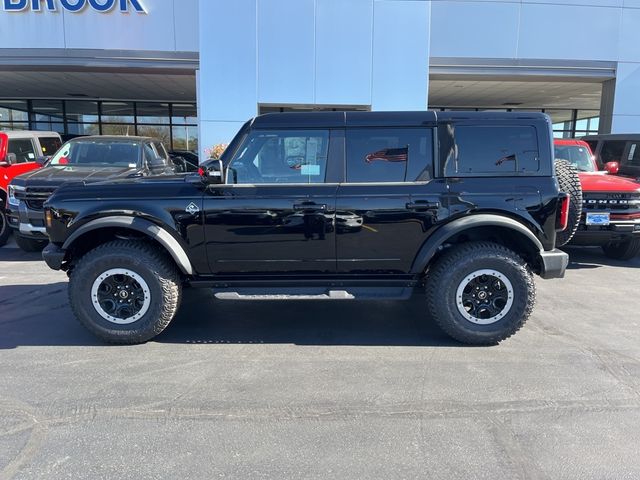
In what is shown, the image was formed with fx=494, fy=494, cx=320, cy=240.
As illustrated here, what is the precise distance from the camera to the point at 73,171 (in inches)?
313

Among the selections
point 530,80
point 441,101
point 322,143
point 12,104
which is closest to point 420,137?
point 322,143

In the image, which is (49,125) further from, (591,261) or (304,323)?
(591,261)

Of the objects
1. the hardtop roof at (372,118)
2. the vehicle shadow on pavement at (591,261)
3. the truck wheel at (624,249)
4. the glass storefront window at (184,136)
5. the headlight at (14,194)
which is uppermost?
the glass storefront window at (184,136)

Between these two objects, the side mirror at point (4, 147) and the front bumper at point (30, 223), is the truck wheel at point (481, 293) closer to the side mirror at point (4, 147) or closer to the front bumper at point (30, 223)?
the front bumper at point (30, 223)

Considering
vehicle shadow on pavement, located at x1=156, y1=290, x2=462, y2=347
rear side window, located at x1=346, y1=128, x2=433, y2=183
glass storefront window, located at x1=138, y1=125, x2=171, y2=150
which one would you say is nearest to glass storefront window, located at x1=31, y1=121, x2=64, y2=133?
glass storefront window, located at x1=138, y1=125, x2=171, y2=150

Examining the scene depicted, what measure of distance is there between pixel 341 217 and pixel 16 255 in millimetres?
6605

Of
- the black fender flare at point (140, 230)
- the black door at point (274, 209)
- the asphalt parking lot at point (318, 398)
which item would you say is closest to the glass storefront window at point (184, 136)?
the asphalt parking lot at point (318, 398)

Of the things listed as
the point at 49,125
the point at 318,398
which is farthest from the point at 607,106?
the point at 49,125

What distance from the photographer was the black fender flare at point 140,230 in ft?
13.9

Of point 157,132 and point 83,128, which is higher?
point 83,128

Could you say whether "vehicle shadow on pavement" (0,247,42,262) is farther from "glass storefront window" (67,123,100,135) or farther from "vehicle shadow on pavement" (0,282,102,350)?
"glass storefront window" (67,123,100,135)

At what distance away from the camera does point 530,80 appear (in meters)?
13.8

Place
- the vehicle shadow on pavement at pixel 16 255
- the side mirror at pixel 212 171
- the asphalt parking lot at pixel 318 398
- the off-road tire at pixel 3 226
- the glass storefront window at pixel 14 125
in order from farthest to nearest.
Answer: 1. the glass storefront window at pixel 14 125
2. the off-road tire at pixel 3 226
3. the vehicle shadow on pavement at pixel 16 255
4. the side mirror at pixel 212 171
5. the asphalt parking lot at pixel 318 398

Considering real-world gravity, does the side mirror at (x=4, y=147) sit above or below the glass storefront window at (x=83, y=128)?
below
